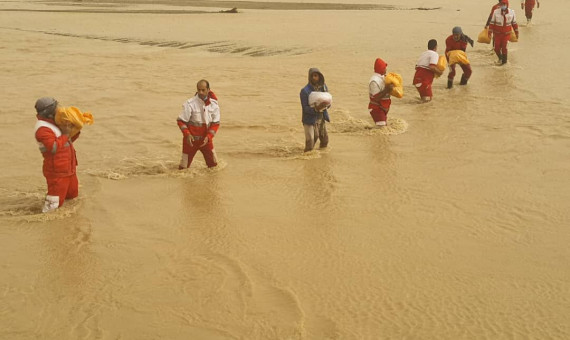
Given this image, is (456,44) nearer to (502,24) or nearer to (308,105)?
(502,24)

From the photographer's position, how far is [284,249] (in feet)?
20.1

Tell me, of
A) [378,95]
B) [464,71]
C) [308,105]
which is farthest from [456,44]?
[308,105]

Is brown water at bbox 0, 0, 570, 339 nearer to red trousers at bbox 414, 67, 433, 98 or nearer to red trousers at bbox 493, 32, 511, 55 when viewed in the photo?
red trousers at bbox 414, 67, 433, 98

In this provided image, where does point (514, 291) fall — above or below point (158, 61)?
below

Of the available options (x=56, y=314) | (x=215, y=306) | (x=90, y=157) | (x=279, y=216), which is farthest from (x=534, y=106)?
(x=56, y=314)

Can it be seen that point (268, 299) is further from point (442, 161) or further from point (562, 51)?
point (562, 51)

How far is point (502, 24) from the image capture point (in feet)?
50.0

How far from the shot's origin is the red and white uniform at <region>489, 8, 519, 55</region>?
1520 centimetres

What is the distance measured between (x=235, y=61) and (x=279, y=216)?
34.9ft

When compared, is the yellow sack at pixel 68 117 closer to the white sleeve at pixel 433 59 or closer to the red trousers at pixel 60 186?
the red trousers at pixel 60 186

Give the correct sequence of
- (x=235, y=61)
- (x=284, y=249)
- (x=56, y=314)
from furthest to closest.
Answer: (x=235, y=61)
(x=284, y=249)
(x=56, y=314)

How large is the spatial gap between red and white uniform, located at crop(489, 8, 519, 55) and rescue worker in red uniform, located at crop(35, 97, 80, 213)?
37.4ft

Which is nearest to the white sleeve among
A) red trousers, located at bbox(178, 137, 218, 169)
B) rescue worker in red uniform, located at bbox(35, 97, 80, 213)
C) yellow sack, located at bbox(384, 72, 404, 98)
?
yellow sack, located at bbox(384, 72, 404, 98)

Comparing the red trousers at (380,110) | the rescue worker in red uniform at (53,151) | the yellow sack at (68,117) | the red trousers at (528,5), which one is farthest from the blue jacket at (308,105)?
the red trousers at (528,5)
